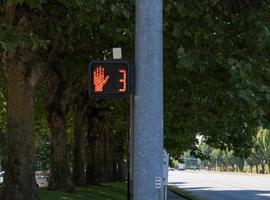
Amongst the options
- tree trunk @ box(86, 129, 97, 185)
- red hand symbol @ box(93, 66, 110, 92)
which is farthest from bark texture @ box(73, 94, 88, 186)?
red hand symbol @ box(93, 66, 110, 92)

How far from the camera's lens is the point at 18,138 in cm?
1405

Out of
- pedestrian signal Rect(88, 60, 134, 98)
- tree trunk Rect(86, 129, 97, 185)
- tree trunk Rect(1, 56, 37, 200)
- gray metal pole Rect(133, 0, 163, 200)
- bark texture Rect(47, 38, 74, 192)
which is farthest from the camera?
tree trunk Rect(86, 129, 97, 185)

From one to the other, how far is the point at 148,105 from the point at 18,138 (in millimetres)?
7114

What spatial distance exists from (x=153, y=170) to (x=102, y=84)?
4.15ft

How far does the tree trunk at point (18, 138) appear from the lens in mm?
14078

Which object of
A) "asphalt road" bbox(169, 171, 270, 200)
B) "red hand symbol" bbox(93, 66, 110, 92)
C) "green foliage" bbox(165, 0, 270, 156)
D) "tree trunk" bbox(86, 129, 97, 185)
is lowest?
"asphalt road" bbox(169, 171, 270, 200)

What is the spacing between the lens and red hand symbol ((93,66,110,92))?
311 inches

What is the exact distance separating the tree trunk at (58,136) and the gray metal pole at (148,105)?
14.7 metres

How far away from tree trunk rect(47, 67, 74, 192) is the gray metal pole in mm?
14684

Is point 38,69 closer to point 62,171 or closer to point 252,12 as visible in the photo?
point 252,12

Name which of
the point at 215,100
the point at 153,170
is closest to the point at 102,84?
the point at 153,170

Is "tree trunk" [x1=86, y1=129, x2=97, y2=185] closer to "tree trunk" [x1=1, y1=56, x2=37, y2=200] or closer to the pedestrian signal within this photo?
"tree trunk" [x1=1, y1=56, x2=37, y2=200]

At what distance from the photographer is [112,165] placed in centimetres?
5062

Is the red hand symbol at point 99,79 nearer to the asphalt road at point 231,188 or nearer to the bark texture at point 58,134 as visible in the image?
the bark texture at point 58,134
